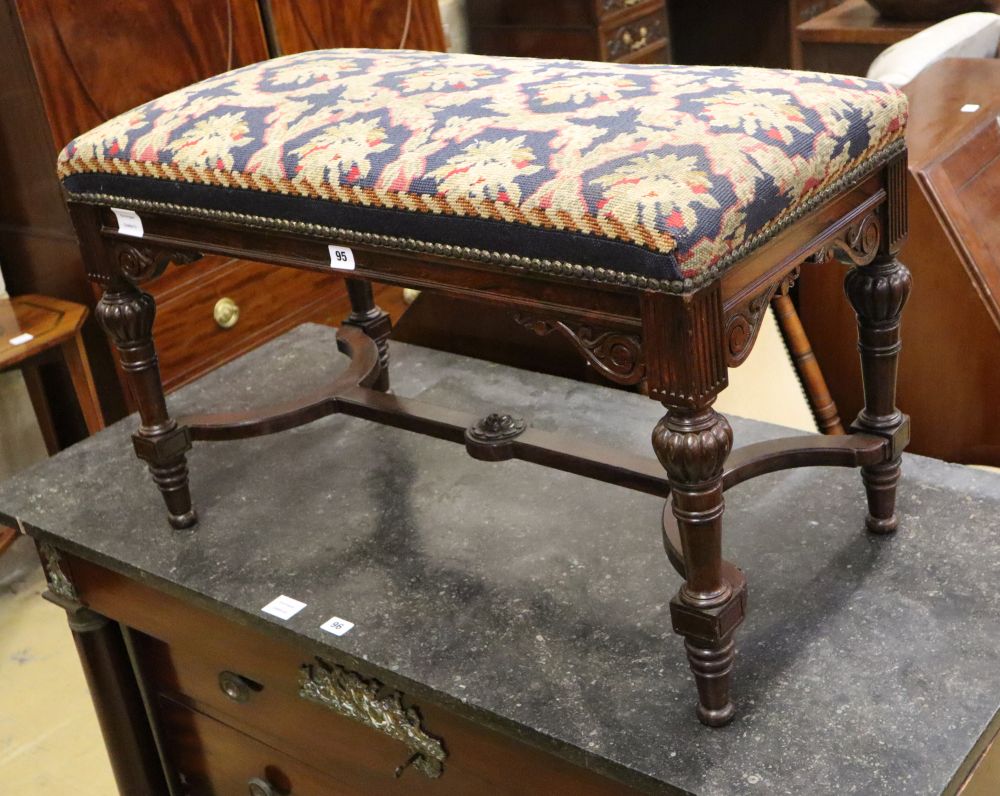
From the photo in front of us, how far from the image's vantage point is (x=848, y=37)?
3340 millimetres

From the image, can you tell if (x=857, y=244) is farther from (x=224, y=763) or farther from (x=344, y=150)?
(x=224, y=763)

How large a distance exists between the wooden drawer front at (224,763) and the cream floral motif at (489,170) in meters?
0.73

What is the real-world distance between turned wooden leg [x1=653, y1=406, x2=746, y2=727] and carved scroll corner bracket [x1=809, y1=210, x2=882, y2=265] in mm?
242

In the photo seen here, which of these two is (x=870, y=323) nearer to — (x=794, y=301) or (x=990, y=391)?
(x=990, y=391)

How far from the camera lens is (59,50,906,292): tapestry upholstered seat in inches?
36.3

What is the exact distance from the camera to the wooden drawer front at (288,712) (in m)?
1.17

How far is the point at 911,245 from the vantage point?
1.69 m

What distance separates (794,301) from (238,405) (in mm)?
899

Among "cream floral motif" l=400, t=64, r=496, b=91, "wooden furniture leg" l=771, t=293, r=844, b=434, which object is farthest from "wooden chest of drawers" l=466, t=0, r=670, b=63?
"cream floral motif" l=400, t=64, r=496, b=91

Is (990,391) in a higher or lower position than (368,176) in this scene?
lower

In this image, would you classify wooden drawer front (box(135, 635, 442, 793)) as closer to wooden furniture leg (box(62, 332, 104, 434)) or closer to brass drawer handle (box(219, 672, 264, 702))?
brass drawer handle (box(219, 672, 264, 702))

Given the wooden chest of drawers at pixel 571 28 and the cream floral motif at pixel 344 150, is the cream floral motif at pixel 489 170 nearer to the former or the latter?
the cream floral motif at pixel 344 150

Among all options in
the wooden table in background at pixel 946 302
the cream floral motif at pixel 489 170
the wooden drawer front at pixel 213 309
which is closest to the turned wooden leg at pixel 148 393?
the cream floral motif at pixel 489 170

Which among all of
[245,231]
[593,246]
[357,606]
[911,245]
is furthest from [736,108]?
[911,245]
